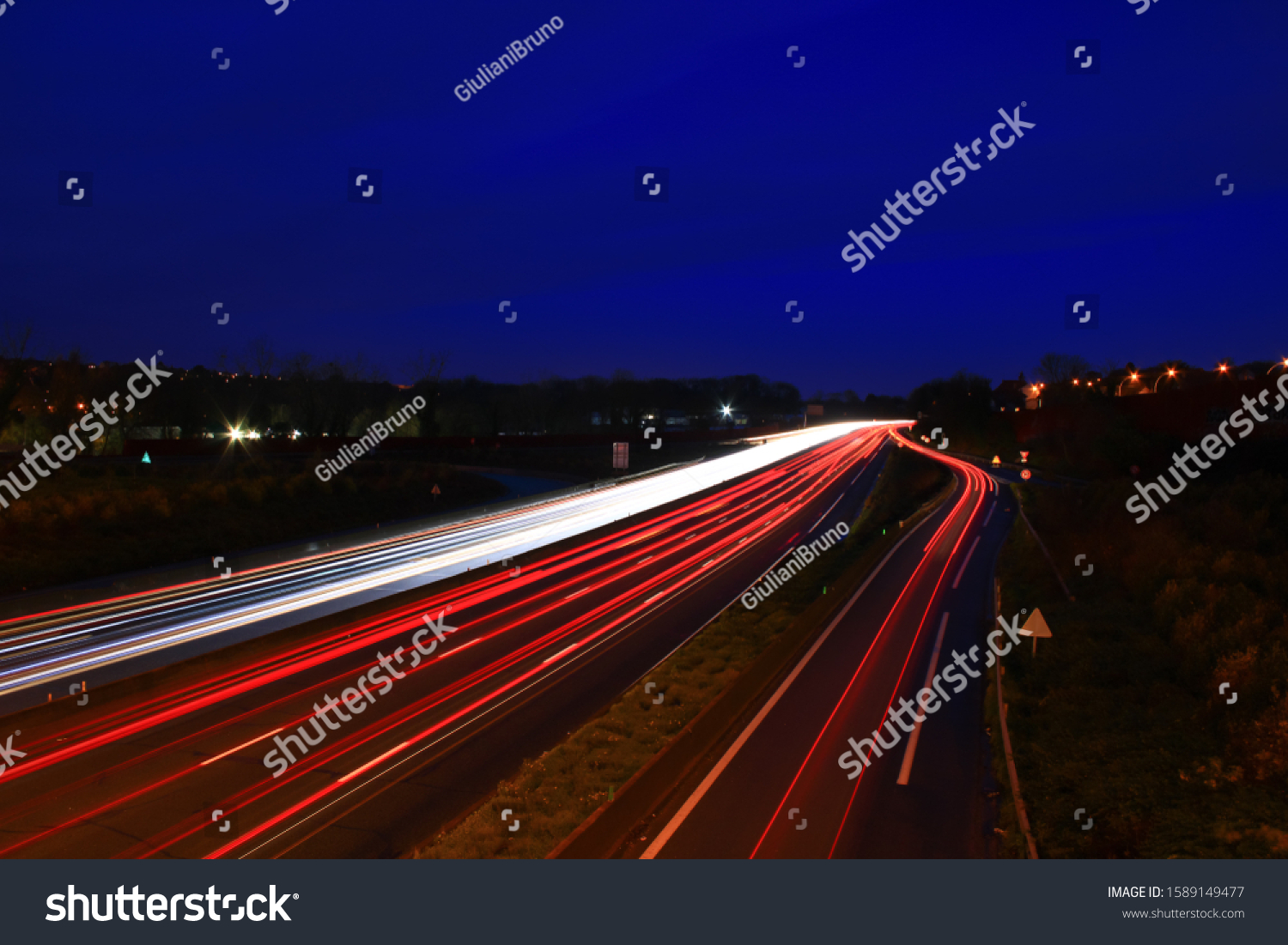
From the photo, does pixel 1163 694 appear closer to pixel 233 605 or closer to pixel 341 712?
pixel 341 712

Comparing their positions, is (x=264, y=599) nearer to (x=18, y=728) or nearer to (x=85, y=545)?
(x=18, y=728)

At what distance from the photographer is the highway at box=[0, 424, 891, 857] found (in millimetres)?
8305

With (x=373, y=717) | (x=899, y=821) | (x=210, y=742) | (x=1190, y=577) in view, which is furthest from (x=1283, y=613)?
(x=210, y=742)

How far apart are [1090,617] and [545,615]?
41.1 feet

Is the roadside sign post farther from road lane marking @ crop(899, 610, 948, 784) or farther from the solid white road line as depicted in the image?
the solid white road line

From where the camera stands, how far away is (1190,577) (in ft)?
54.4

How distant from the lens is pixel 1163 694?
1190cm

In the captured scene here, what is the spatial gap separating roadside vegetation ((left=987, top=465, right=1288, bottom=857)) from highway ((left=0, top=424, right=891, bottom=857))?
6612mm

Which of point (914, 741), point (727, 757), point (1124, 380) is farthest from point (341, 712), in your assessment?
point (1124, 380)

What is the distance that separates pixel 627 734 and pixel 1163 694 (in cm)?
839

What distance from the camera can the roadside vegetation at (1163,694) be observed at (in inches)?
324

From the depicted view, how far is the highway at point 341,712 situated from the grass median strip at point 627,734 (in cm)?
54

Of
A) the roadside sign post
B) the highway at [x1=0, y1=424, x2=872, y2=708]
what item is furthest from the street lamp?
the roadside sign post

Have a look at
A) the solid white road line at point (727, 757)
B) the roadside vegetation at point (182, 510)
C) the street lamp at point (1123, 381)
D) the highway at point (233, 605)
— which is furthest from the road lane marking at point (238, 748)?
the street lamp at point (1123, 381)
